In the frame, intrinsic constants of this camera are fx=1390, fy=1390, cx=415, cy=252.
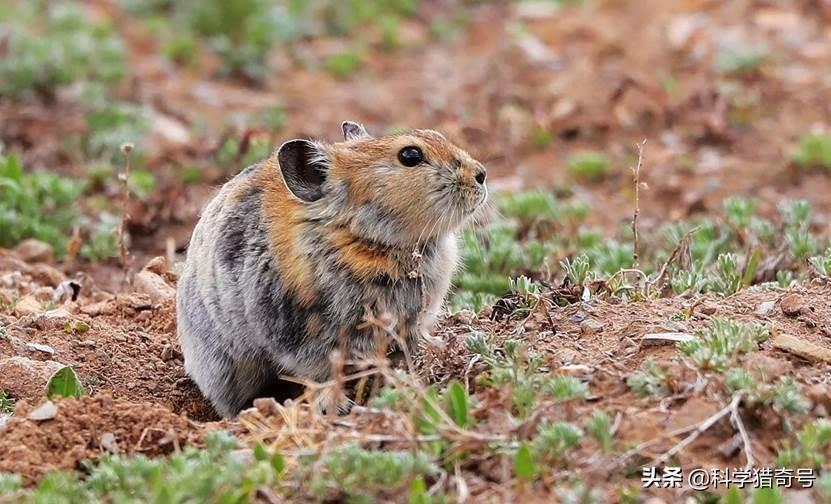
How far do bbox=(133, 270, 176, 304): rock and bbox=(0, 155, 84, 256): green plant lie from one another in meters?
1.52

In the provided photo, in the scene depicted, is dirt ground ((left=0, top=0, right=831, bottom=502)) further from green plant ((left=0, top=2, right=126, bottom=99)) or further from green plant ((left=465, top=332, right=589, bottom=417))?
green plant ((left=0, top=2, right=126, bottom=99))

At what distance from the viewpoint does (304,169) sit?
5898 millimetres

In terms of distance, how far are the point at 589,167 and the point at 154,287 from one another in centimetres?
428

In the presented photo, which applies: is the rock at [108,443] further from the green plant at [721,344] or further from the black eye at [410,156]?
the green plant at [721,344]

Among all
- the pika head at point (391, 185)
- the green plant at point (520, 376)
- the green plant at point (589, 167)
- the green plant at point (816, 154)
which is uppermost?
the pika head at point (391, 185)

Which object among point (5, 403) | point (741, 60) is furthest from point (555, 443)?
point (741, 60)

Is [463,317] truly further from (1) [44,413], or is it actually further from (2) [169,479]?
(2) [169,479]

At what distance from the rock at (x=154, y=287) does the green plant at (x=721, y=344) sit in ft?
9.96

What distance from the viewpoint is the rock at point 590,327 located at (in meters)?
5.90

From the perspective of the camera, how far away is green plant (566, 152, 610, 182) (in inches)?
417

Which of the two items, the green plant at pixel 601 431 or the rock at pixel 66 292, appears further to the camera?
the rock at pixel 66 292

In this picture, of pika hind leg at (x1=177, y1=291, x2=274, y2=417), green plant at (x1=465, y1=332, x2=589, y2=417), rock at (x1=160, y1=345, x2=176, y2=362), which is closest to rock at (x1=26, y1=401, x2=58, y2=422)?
pika hind leg at (x1=177, y1=291, x2=274, y2=417)

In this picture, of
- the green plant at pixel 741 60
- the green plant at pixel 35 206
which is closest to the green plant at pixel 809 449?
the green plant at pixel 35 206

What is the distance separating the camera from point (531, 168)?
11.0 m
